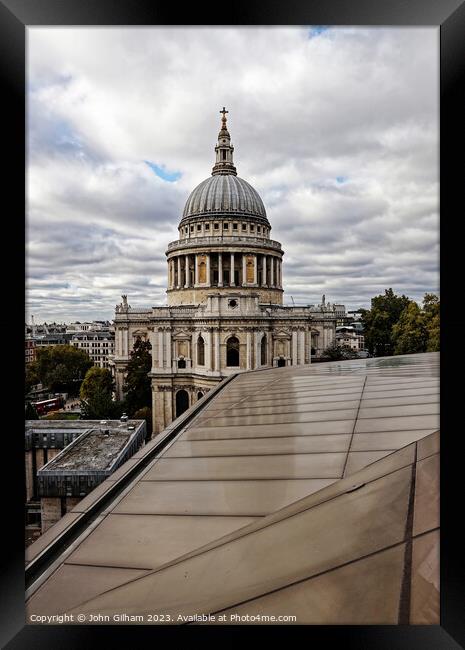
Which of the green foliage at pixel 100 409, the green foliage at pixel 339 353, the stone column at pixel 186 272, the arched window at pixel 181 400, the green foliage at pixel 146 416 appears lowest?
the green foliage at pixel 146 416

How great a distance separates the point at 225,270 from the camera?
4275 centimetres

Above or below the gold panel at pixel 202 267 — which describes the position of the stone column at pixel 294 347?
below

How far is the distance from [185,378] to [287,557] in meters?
33.4

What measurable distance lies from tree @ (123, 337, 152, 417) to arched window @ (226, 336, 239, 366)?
7.31m

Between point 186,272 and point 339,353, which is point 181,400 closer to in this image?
point 186,272

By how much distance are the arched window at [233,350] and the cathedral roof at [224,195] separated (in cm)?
1595

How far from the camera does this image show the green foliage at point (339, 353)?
39.9 m

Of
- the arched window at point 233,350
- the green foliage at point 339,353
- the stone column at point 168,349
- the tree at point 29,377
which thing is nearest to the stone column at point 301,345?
the green foliage at point 339,353

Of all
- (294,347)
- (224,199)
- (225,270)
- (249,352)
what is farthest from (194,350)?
(224,199)

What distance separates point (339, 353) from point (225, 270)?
13.1 meters

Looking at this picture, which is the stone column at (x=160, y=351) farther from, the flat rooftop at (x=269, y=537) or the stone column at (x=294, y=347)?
the flat rooftop at (x=269, y=537)

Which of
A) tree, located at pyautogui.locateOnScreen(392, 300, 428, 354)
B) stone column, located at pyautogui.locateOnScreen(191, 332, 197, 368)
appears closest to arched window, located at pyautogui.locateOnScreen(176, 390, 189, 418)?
stone column, located at pyautogui.locateOnScreen(191, 332, 197, 368)

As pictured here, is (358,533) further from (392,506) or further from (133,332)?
(133,332)

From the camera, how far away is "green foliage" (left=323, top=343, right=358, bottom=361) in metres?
39.9
